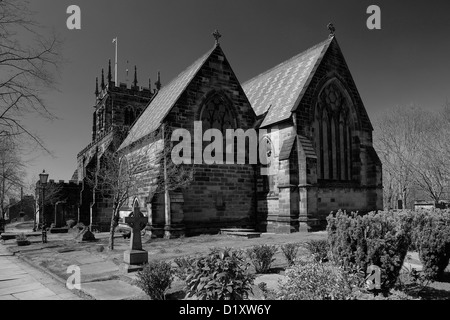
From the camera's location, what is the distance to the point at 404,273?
7.97 metres

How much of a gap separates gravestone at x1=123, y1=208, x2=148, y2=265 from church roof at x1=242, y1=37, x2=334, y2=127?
11.2 m

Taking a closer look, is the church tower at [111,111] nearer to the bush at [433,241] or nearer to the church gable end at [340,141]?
the church gable end at [340,141]

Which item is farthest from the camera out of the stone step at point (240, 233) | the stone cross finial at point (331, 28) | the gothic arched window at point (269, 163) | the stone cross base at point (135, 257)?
the stone cross finial at point (331, 28)

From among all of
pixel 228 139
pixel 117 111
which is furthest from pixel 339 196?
pixel 117 111

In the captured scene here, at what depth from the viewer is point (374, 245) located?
6.27 meters

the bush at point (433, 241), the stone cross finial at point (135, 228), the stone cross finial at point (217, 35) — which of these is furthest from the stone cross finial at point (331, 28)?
the stone cross finial at point (135, 228)

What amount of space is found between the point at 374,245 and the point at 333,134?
51.3 feet

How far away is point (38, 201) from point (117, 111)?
43.5 feet

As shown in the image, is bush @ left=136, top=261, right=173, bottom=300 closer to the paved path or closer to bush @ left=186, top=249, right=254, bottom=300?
bush @ left=186, top=249, right=254, bottom=300

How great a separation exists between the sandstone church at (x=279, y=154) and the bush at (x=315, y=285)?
11759 millimetres

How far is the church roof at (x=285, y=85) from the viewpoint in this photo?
19719 millimetres

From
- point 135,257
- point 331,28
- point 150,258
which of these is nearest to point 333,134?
point 331,28

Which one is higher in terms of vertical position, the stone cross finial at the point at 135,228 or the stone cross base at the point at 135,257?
the stone cross finial at the point at 135,228
